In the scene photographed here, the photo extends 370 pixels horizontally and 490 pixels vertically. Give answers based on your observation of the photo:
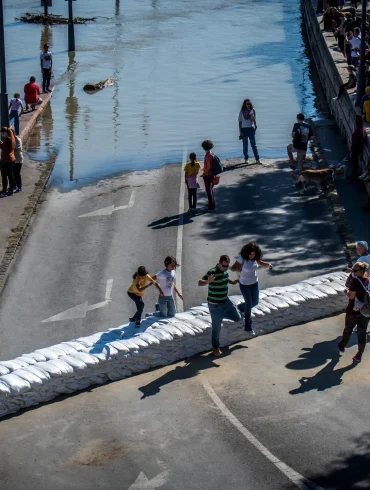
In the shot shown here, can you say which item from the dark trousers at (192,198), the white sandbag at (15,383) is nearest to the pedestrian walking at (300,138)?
the dark trousers at (192,198)

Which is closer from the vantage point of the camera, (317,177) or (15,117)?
(317,177)

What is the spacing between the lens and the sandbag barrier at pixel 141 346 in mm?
14648

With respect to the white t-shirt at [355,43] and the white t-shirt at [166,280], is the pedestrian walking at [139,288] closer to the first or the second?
the white t-shirt at [166,280]

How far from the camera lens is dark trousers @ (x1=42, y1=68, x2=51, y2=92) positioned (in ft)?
129

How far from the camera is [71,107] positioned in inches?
1491

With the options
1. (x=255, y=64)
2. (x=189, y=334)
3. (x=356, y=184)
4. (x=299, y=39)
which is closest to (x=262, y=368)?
(x=189, y=334)

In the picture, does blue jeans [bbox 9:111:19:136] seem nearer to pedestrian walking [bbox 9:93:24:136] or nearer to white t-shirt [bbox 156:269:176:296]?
pedestrian walking [bbox 9:93:24:136]

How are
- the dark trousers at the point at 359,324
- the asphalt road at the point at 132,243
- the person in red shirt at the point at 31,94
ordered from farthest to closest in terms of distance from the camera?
the person in red shirt at the point at 31,94
the asphalt road at the point at 132,243
the dark trousers at the point at 359,324

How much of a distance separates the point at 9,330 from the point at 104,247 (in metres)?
4.75

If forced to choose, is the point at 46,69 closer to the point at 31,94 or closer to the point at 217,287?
the point at 31,94

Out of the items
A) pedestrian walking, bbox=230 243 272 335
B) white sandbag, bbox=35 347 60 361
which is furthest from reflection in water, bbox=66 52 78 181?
white sandbag, bbox=35 347 60 361

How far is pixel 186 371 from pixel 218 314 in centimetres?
101

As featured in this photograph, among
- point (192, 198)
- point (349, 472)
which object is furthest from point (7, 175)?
point (349, 472)

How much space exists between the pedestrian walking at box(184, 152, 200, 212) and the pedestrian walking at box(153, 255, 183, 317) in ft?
24.8
